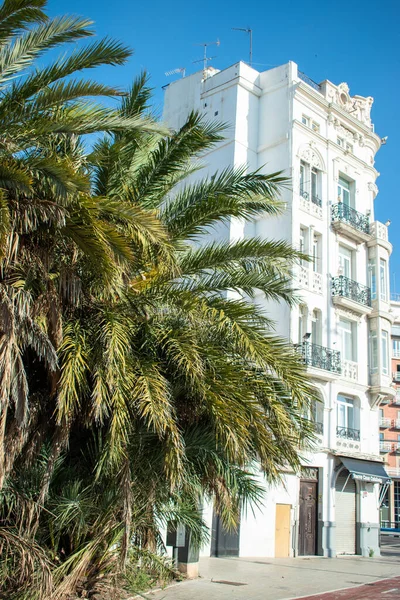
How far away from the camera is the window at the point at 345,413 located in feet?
87.3

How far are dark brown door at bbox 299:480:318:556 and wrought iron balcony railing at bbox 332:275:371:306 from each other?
305 inches

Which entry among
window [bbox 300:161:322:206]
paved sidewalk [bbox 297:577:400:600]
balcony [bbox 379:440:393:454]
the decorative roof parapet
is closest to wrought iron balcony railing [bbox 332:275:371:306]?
window [bbox 300:161:322:206]

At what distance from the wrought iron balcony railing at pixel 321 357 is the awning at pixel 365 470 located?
11.5ft

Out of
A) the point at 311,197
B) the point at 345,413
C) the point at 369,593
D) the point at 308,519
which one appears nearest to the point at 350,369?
the point at 345,413

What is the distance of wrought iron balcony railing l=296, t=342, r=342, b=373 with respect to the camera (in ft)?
81.4

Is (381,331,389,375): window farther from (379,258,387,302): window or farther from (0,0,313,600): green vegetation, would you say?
(0,0,313,600): green vegetation

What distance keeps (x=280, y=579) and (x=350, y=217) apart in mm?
17065

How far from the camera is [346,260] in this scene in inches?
1133

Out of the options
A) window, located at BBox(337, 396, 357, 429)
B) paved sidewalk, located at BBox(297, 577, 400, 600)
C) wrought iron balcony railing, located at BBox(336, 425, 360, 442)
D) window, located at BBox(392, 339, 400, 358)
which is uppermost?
window, located at BBox(392, 339, 400, 358)

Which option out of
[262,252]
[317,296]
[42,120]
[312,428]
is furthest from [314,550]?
[42,120]

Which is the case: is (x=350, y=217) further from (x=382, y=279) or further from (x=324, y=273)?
(x=324, y=273)

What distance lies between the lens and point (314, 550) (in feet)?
79.6

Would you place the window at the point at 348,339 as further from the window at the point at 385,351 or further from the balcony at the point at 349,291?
the window at the point at 385,351

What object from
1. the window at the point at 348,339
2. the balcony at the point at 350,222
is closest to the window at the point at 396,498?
the window at the point at 348,339
